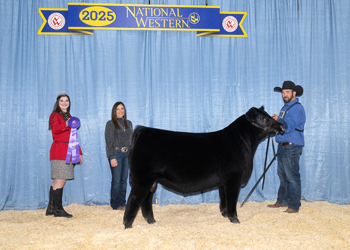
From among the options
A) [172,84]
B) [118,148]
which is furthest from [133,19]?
[118,148]

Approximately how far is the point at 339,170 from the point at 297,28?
2.47 metres

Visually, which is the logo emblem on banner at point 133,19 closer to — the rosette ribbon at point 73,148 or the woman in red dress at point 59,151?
the woman in red dress at point 59,151

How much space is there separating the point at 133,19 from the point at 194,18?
0.98 metres

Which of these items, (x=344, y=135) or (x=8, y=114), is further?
(x=344, y=135)

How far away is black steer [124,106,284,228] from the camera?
3006 millimetres

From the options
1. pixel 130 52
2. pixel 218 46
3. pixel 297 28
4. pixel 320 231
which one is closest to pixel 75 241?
pixel 320 231

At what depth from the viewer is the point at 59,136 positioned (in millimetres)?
3758

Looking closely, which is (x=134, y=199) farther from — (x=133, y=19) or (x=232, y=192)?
(x=133, y=19)

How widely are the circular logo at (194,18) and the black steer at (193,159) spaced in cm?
199

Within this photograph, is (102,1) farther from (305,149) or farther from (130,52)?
(305,149)

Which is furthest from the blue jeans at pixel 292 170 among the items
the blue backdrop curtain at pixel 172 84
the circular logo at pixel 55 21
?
the circular logo at pixel 55 21

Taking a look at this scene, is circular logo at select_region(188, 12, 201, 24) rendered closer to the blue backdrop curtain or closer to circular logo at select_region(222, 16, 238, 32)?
the blue backdrop curtain

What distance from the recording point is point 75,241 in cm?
274

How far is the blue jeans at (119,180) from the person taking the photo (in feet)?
13.6
